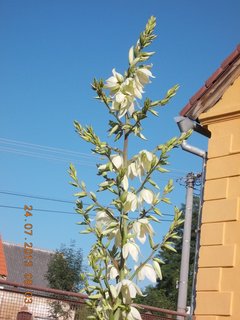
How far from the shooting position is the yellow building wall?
21.0 ft

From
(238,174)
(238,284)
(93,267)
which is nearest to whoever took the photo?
(93,267)

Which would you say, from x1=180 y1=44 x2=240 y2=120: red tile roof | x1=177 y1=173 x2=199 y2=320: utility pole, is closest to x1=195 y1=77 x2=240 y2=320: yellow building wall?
x1=180 y1=44 x2=240 y2=120: red tile roof

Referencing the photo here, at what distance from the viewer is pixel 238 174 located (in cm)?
671

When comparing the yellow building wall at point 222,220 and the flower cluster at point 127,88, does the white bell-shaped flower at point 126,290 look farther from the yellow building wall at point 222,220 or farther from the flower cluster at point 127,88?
the yellow building wall at point 222,220

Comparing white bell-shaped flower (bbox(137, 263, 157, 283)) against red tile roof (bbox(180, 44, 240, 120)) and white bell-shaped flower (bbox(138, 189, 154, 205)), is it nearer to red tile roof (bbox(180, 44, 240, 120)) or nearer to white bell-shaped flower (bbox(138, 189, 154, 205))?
white bell-shaped flower (bbox(138, 189, 154, 205))

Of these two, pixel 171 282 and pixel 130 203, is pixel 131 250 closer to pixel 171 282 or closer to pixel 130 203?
pixel 130 203

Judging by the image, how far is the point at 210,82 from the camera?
23.9 feet

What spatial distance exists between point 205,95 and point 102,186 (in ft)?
15.5

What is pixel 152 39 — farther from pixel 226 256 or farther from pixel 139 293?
A: pixel 226 256

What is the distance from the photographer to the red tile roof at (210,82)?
7215mm

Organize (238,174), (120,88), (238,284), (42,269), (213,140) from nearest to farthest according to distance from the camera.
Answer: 1. (120,88)
2. (238,284)
3. (238,174)
4. (213,140)
5. (42,269)

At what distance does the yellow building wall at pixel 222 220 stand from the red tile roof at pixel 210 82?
0.73ft

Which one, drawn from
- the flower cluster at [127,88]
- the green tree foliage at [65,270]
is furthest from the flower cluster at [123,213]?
the green tree foliage at [65,270]

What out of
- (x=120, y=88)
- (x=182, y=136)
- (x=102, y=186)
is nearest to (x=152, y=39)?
Answer: (x=120, y=88)
